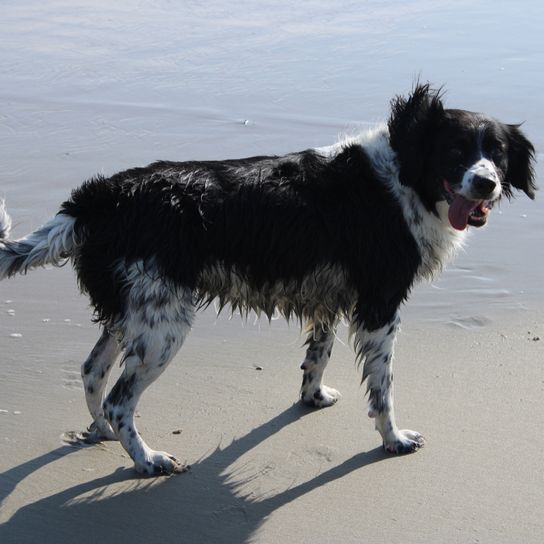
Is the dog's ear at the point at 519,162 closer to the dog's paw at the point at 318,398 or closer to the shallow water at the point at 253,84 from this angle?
the shallow water at the point at 253,84

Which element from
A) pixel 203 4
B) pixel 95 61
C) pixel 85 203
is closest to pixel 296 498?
pixel 85 203

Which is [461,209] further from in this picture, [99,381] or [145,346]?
[99,381]

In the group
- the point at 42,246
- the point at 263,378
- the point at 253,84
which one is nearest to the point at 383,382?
the point at 263,378

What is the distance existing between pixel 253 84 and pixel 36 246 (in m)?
5.62

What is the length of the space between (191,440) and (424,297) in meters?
1.96

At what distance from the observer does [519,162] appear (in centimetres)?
498

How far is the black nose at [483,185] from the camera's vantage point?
451 cm

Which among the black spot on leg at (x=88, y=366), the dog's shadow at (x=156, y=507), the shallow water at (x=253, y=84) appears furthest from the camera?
the shallow water at (x=253, y=84)

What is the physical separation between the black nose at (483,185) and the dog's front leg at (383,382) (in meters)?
0.71

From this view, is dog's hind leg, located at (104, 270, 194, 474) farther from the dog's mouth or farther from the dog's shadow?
the dog's mouth

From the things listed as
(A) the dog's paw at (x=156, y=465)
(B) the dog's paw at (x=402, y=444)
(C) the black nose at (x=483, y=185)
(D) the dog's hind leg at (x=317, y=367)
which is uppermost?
(C) the black nose at (x=483, y=185)

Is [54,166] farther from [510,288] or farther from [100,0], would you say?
[100,0]

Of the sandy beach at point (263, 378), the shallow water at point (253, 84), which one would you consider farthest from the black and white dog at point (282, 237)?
the shallow water at point (253, 84)

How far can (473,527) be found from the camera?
13.6 ft
